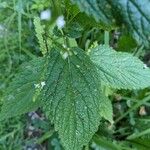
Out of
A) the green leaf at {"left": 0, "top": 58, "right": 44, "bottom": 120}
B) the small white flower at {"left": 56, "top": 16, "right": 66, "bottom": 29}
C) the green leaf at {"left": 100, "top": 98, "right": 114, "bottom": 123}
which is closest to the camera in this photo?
the small white flower at {"left": 56, "top": 16, "right": 66, "bottom": 29}

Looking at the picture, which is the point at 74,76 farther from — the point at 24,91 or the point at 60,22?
the point at 24,91

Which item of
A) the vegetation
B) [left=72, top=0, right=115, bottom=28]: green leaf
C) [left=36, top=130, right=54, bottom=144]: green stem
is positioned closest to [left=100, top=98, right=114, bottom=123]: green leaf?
the vegetation

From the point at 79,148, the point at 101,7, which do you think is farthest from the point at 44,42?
the point at 101,7

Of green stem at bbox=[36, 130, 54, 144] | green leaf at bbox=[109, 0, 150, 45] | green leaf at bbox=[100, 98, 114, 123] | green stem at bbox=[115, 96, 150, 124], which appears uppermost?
green leaf at bbox=[109, 0, 150, 45]

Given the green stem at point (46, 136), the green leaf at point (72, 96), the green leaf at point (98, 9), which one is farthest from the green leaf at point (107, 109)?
the green leaf at point (98, 9)

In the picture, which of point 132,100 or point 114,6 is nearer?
point 114,6

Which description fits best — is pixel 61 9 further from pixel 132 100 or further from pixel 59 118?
pixel 132 100

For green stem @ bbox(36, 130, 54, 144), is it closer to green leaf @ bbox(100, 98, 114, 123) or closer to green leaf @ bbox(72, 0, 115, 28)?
green leaf @ bbox(100, 98, 114, 123)
